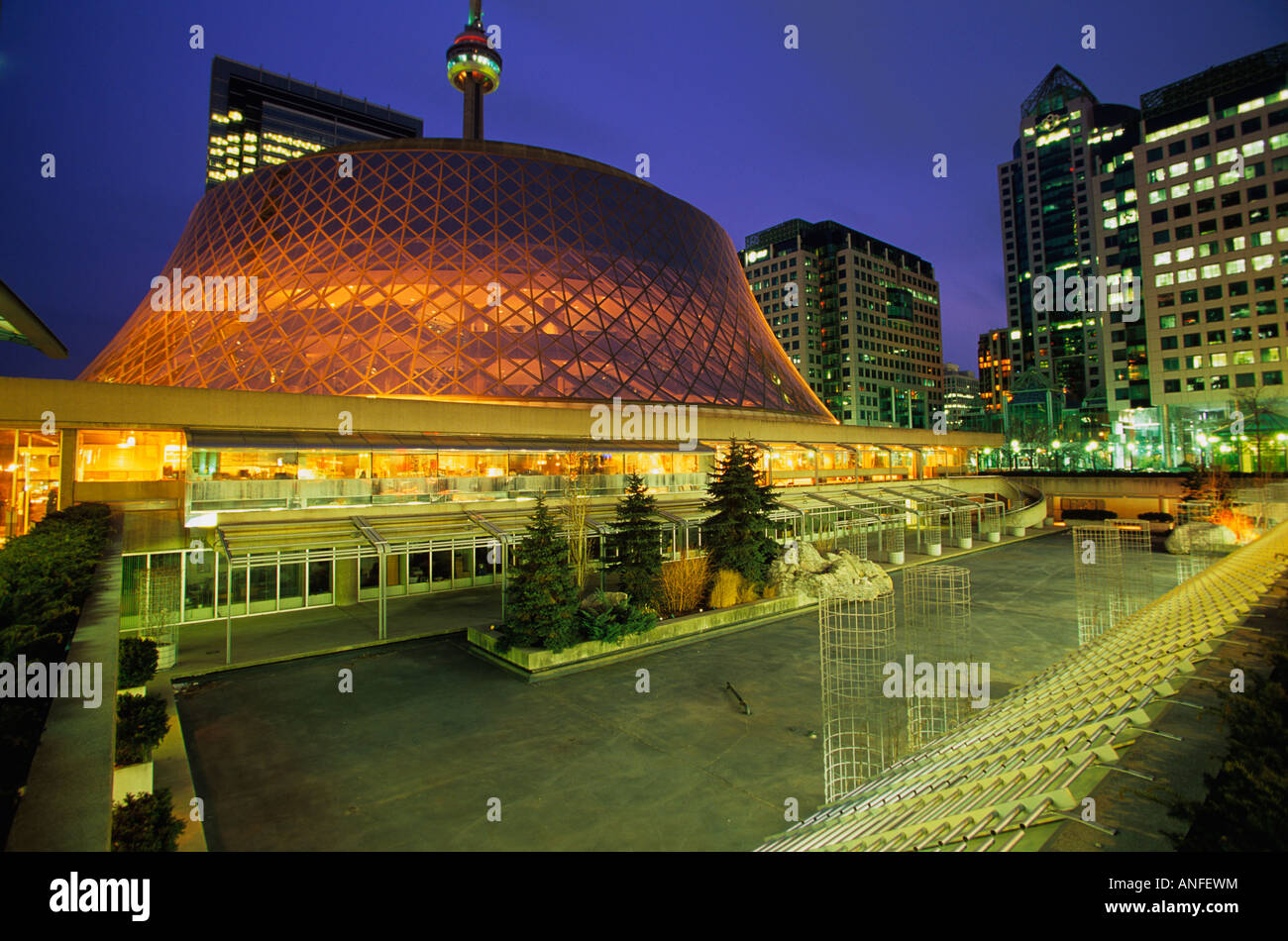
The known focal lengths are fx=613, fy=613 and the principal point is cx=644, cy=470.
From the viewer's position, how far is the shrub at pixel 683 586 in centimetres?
1745

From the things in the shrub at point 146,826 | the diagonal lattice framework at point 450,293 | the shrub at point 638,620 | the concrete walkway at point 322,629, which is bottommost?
the concrete walkway at point 322,629

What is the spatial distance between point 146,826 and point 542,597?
8736 mm

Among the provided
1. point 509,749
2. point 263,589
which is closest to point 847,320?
point 263,589

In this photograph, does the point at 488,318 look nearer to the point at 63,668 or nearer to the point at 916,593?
the point at 916,593

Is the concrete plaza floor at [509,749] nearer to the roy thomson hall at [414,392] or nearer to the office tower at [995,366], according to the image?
the roy thomson hall at [414,392]

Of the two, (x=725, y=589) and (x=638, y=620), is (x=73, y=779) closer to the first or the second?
(x=638, y=620)

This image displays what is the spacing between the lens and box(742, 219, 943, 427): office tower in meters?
119

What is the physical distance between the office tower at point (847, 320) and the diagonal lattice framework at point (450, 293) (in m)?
77.4

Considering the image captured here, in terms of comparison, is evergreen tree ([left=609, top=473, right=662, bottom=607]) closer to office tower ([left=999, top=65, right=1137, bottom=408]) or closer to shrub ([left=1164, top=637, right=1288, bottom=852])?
shrub ([left=1164, top=637, right=1288, bottom=852])

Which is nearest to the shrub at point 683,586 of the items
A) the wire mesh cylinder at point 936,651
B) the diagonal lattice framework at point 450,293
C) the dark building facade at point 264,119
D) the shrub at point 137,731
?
the wire mesh cylinder at point 936,651

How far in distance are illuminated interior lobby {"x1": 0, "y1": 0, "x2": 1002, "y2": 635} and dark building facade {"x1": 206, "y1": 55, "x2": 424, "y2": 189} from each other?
112 metres

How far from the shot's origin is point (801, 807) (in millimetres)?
7754

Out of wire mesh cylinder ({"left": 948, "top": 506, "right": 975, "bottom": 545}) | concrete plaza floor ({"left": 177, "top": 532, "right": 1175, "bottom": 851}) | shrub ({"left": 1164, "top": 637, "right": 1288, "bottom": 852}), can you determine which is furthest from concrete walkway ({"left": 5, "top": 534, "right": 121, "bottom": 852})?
wire mesh cylinder ({"left": 948, "top": 506, "right": 975, "bottom": 545})
